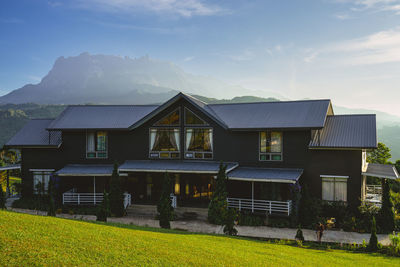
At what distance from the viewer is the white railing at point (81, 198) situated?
20.0 m

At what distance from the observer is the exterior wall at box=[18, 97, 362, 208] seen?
17719 mm

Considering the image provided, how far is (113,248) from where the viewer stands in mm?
8172

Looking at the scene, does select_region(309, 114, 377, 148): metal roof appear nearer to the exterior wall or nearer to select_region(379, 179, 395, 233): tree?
the exterior wall

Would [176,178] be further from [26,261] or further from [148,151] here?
[26,261]

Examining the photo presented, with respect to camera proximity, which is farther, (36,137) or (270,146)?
(36,137)

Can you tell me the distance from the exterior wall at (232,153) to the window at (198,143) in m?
0.37

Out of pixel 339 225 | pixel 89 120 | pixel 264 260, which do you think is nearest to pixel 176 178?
pixel 89 120

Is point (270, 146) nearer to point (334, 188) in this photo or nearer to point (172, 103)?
point (334, 188)

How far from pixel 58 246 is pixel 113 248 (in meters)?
1.43

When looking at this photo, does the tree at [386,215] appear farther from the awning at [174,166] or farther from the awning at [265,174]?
the awning at [174,166]

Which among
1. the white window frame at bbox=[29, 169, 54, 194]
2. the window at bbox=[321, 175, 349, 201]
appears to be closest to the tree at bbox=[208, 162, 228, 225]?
the window at bbox=[321, 175, 349, 201]

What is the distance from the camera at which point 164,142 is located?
21.3 meters

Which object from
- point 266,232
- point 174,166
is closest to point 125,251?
point 266,232

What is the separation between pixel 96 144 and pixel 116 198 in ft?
19.1
